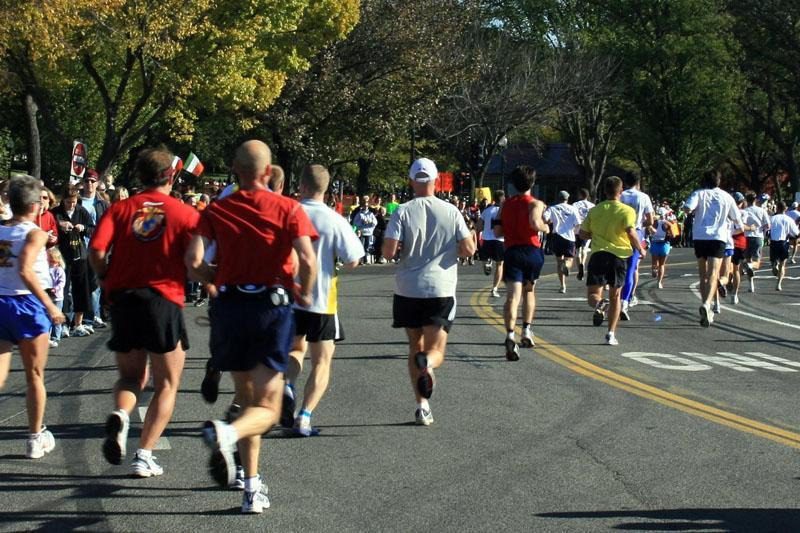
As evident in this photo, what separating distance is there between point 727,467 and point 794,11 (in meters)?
58.9

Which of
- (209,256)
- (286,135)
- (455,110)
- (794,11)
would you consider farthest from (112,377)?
(794,11)

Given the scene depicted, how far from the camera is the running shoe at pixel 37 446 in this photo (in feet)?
25.8

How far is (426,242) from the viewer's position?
30.5 ft

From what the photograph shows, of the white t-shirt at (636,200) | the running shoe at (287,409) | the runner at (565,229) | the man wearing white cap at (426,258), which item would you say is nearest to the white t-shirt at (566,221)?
the runner at (565,229)

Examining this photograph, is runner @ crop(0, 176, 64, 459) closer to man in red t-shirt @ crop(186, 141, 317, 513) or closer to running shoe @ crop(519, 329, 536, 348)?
man in red t-shirt @ crop(186, 141, 317, 513)

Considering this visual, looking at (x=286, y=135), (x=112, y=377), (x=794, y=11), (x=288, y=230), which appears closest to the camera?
(x=288, y=230)

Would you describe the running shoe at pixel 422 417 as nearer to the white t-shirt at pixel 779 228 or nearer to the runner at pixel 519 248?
the runner at pixel 519 248

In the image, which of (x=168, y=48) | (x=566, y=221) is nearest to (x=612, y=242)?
(x=566, y=221)

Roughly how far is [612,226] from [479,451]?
6829 mm

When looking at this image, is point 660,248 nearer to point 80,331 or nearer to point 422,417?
point 80,331

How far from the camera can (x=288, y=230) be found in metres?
6.43

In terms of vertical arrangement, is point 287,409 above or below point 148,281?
below

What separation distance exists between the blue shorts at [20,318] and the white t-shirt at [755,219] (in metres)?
16.7

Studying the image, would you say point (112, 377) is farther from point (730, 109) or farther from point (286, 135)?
point (730, 109)
